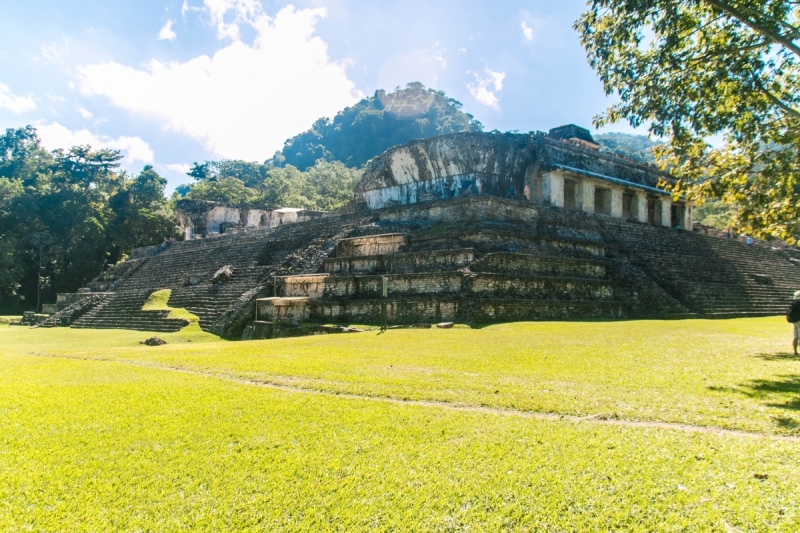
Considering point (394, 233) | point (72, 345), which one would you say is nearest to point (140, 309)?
point (72, 345)

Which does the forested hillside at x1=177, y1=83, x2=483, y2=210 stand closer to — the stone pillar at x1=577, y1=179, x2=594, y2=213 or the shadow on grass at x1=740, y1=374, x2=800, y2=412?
the stone pillar at x1=577, y1=179, x2=594, y2=213

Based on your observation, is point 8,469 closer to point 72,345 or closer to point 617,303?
point 72,345

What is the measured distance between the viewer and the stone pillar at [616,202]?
22250mm

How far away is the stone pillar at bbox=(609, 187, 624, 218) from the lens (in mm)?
22250

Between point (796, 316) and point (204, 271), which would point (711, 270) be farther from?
point (204, 271)

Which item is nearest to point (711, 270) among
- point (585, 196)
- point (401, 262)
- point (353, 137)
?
point (585, 196)

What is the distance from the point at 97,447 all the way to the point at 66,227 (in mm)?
30719

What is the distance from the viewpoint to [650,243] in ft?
59.8

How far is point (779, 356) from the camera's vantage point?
669 cm

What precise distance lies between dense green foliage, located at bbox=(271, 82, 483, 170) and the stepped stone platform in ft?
172

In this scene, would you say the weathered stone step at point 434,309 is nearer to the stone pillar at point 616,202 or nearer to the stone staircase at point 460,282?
the stone staircase at point 460,282

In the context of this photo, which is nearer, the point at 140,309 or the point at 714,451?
the point at 714,451

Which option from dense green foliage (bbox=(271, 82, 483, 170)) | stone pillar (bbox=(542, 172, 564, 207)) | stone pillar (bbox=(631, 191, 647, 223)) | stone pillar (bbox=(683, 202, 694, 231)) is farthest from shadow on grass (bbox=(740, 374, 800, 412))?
dense green foliage (bbox=(271, 82, 483, 170))

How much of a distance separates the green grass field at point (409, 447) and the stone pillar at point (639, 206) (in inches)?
721
